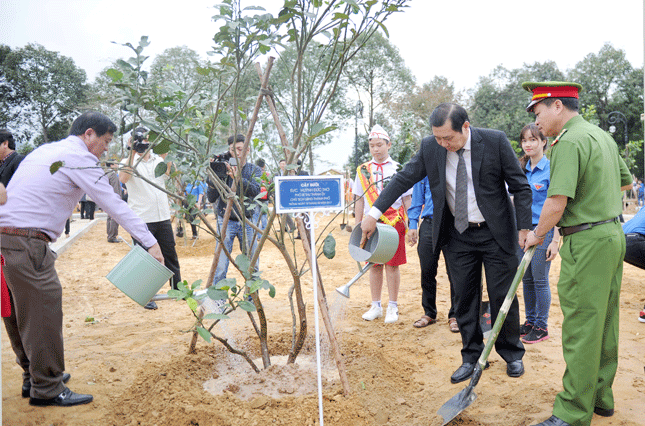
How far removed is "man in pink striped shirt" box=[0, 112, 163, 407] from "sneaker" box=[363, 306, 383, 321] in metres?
2.36

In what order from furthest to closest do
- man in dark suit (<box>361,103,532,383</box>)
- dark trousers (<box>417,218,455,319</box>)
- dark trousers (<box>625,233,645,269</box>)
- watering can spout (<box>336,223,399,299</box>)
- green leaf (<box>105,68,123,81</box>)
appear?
dark trousers (<box>417,218,455,319</box>) → dark trousers (<box>625,233,645,269</box>) → man in dark suit (<box>361,103,532,383</box>) → watering can spout (<box>336,223,399,299</box>) → green leaf (<box>105,68,123,81</box>)

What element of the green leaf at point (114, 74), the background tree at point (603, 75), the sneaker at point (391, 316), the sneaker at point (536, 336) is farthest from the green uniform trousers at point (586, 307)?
the background tree at point (603, 75)

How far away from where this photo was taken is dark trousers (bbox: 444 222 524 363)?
9.70 ft

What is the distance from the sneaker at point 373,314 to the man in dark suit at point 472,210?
145 cm

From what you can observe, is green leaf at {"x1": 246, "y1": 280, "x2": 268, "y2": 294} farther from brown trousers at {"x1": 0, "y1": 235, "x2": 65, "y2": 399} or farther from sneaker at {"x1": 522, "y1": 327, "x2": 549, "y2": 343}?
sneaker at {"x1": 522, "y1": 327, "x2": 549, "y2": 343}

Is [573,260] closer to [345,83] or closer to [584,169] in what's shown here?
[584,169]

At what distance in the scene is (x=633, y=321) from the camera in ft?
13.6

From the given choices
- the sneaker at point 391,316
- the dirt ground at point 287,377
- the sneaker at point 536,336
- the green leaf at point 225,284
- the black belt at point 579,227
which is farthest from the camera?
the sneaker at point 391,316

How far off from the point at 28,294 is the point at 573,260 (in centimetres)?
306

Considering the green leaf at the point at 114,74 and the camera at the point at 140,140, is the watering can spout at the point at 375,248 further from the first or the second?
the camera at the point at 140,140

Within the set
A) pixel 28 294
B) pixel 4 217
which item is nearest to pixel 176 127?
pixel 4 217

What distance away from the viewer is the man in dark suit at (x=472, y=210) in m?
2.88

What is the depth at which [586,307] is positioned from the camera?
2242 millimetres

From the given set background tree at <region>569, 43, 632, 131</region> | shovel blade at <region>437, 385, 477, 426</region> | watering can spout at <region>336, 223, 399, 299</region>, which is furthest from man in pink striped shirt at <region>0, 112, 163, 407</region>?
background tree at <region>569, 43, 632, 131</region>
